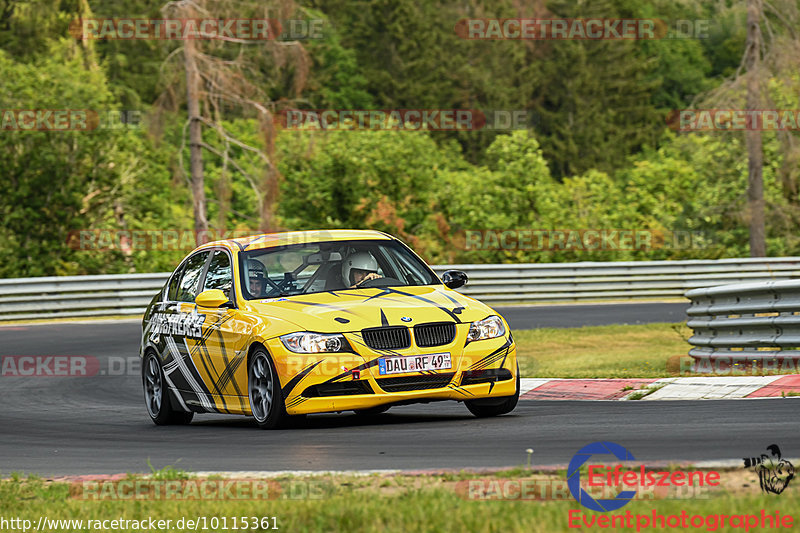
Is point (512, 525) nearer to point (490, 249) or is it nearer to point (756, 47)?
point (756, 47)

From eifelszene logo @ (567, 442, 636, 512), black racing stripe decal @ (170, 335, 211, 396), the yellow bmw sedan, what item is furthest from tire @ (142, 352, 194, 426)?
eifelszene logo @ (567, 442, 636, 512)

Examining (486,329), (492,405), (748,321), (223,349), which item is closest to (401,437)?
(486,329)

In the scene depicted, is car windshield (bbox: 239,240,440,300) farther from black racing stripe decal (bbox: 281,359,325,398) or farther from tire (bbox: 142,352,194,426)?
tire (bbox: 142,352,194,426)

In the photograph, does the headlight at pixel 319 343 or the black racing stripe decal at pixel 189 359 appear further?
the black racing stripe decal at pixel 189 359

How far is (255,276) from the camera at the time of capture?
35.7 ft

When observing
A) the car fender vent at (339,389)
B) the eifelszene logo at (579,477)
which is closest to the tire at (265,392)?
the car fender vent at (339,389)

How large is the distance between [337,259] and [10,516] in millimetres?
4735

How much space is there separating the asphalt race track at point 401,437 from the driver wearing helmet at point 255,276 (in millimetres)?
1155

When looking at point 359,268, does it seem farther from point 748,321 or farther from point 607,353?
point 607,353

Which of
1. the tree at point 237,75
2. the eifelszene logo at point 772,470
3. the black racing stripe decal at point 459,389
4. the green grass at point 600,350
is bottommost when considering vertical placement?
the green grass at point 600,350

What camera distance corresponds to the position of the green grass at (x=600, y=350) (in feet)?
51.2

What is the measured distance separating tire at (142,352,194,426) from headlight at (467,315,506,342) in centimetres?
323

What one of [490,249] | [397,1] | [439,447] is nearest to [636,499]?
[439,447]

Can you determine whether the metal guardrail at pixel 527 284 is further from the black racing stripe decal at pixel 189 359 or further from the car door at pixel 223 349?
the car door at pixel 223 349
